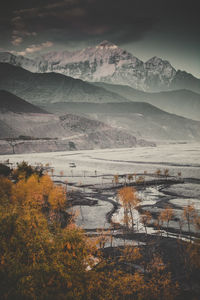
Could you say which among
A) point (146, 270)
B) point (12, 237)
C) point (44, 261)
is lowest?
point (146, 270)

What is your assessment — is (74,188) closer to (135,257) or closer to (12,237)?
(135,257)

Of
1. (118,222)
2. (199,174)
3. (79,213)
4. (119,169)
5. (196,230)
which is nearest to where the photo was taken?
(196,230)

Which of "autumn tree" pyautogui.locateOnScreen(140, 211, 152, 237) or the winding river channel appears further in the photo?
"autumn tree" pyautogui.locateOnScreen(140, 211, 152, 237)

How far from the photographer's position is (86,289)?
1958 centimetres

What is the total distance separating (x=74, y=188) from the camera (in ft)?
273

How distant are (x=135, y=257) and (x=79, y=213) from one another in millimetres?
23540

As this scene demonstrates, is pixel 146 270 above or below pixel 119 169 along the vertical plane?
below

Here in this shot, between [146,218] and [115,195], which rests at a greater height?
[115,195]

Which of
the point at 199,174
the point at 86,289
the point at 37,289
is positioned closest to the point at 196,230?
the point at 86,289

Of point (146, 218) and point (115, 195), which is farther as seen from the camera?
point (115, 195)

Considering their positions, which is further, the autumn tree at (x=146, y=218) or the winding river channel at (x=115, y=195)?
the autumn tree at (x=146, y=218)

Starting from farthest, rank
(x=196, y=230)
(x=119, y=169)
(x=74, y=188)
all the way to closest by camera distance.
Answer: (x=119, y=169)
(x=74, y=188)
(x=196, y=230)

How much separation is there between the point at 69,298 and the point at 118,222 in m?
32.7

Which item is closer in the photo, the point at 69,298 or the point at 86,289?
the point at 69,298
